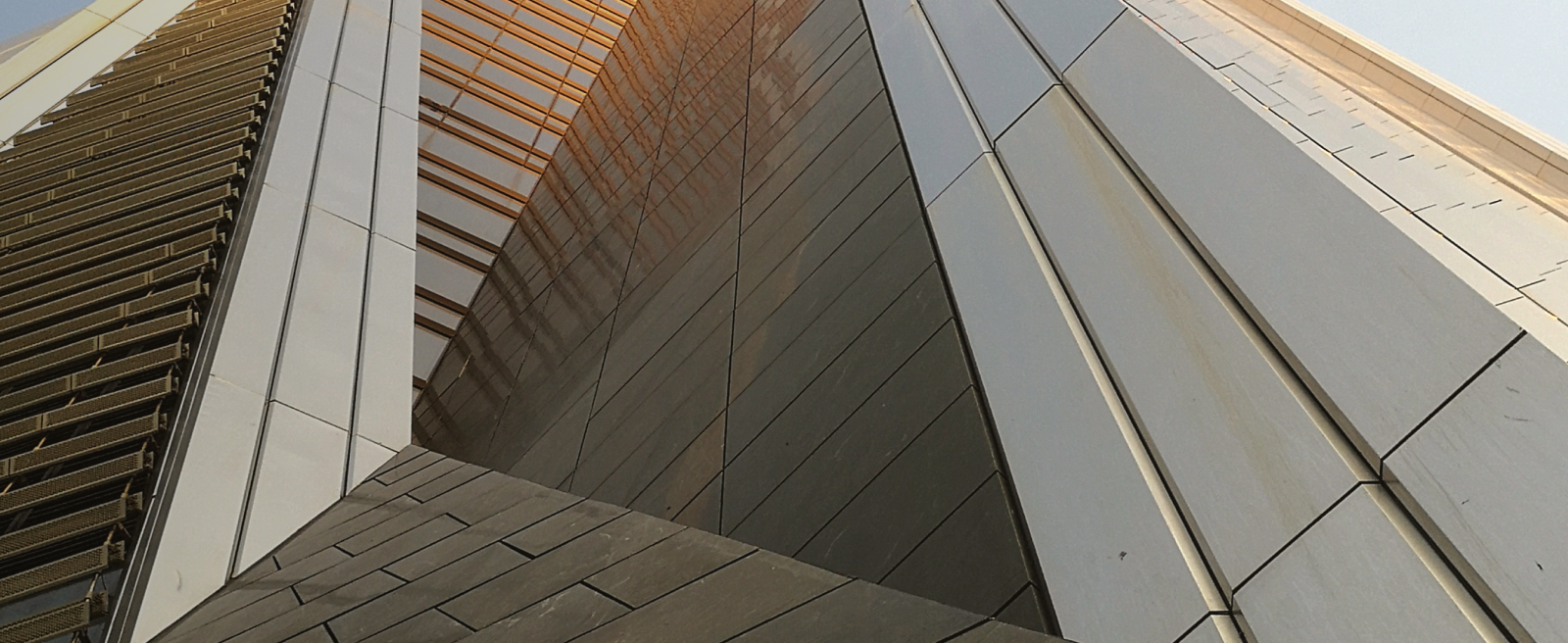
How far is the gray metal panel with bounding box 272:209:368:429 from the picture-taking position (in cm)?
676

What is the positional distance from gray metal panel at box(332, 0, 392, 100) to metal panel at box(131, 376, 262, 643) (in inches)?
238

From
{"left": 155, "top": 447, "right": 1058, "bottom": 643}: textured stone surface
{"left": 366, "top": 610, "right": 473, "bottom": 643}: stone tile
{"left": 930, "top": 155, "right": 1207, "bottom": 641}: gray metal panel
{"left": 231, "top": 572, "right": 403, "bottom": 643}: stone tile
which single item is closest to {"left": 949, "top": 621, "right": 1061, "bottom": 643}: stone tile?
{"left": 155, "top": 447, "right": 1058, "bottom": 643}: textured stone surface

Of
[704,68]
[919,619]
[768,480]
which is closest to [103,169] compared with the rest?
[704,68]

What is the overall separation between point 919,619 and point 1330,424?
123 cm

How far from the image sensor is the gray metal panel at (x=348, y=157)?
29.4 ft

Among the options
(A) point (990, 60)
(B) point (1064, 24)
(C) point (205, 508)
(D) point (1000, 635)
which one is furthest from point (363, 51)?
(D) point (1000, 635)

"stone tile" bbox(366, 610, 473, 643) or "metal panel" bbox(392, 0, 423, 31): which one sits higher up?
"metal panel" bbox(392, 0, 423, 31)

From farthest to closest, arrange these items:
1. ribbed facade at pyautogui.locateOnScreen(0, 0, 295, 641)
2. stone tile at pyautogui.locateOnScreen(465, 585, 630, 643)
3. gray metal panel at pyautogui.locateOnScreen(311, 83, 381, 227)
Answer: gray metal panel at pyautogui.locateOnScreen(311, 83, 381, 227)
ribbed facade at pyautogui.locateOnScreen(0, 0, 295, 641)
stone tile at pyautogui.locateOnScreen(465, 585, 630, 643)

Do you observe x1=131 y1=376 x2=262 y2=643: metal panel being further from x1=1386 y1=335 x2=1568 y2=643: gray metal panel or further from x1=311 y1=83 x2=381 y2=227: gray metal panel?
x1=1386 y1=335 x2=1568 y2=643: gray metal panel

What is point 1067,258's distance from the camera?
491 cm

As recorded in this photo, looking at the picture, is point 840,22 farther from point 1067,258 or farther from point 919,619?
point 919,619

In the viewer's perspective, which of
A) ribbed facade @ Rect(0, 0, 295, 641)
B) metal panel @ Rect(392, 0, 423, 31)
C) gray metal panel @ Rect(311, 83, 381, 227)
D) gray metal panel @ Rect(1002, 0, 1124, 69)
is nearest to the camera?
ribbed facade @ Rect(0, 0, 295, 641)

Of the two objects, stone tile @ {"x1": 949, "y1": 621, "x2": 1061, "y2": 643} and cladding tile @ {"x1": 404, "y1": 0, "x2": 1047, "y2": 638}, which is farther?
cladding tile @ {"x1": 404, "y1": 0, "x2": 1047, "y2": 638}

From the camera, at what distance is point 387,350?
7609mm
